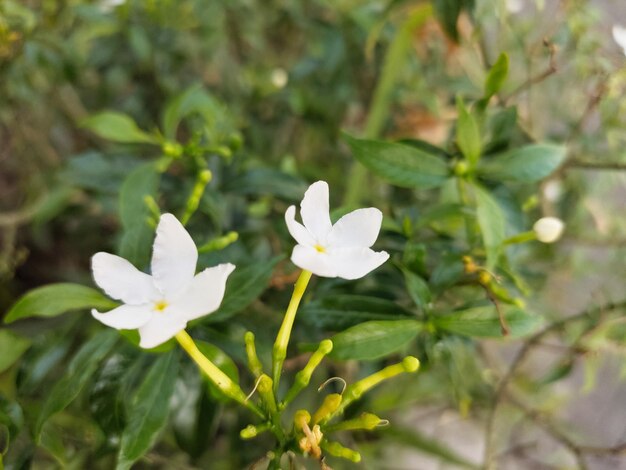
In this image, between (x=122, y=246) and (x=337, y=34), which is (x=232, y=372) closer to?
(x=122, y=246)

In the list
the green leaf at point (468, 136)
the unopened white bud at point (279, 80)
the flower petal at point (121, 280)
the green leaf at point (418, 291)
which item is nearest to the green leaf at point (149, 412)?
the flower petal at point (121, 280)

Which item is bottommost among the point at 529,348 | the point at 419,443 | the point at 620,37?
the point at 419,443

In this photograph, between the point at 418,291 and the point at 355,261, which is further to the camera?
the point at 418,291

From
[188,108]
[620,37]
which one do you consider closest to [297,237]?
[188,108]

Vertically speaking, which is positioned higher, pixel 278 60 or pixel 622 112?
pixel 622 112

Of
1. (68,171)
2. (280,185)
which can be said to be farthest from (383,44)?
(68,171)

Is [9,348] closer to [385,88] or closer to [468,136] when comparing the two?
[468,136]

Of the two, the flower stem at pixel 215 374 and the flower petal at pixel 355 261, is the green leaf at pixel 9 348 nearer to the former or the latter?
the flower stem at pixel 215 374

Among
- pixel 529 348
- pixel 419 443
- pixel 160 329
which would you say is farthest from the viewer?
pixel 419 443
